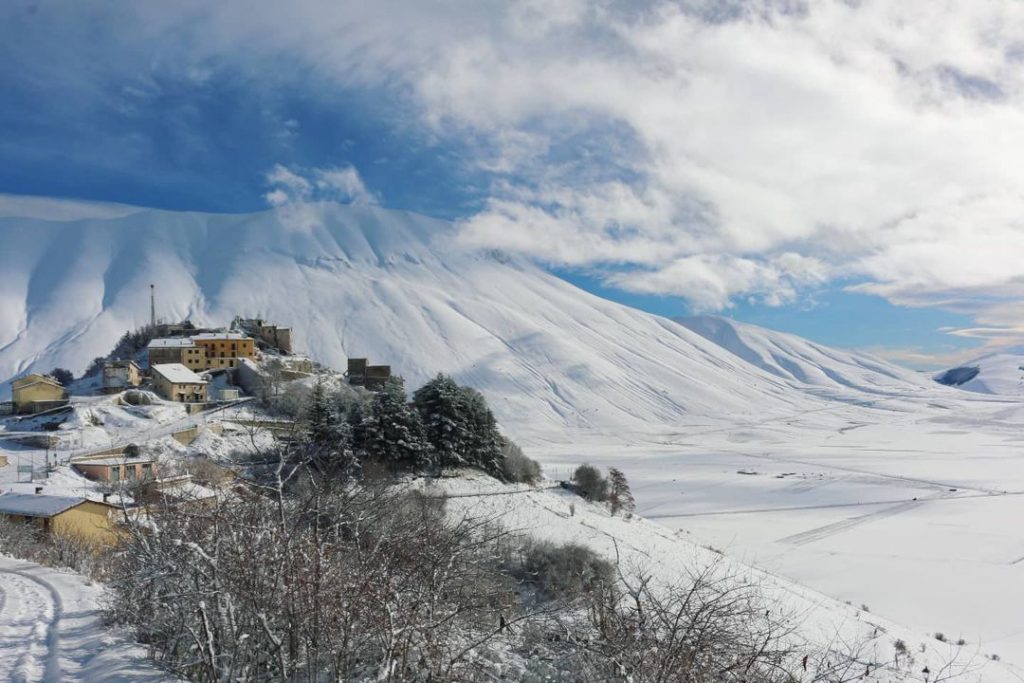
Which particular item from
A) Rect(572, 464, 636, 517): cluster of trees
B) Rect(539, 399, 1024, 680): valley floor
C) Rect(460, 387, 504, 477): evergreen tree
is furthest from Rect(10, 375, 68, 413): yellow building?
Rect(539, 399, 1024, 680): valley floor

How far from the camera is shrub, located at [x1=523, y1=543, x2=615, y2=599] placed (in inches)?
688

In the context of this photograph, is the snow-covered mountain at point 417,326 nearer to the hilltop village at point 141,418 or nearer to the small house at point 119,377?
the hilltop village at point 141,418

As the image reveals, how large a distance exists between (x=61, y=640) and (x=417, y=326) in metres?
138

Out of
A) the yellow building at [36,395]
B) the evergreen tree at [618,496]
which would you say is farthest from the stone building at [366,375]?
the evergreen tree at [618,496]

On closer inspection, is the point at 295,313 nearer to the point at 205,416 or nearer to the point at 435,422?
the point at 205,416

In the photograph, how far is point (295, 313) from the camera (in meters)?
153

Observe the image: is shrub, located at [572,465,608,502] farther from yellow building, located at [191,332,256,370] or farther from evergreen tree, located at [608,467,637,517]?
yellow building, located at [191,332,256,370]

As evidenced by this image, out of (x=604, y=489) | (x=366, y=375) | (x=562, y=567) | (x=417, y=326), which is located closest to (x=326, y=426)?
(x=604, y=489)

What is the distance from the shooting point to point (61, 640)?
7.19 meters

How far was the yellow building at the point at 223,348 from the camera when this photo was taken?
46.5 metres

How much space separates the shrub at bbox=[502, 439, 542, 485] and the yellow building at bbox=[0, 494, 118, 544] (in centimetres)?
1607

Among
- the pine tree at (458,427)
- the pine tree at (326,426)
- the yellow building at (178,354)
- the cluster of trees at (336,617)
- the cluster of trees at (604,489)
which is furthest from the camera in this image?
the yellow building at (178,354)

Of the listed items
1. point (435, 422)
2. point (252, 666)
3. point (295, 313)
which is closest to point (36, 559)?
point (252, 666)

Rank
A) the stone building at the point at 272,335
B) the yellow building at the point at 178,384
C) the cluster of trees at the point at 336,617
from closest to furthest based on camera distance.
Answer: the cluster of trees at the point at 336,617 → the yellow building at the point at 178,384 → the stone building at the point at 272,335
